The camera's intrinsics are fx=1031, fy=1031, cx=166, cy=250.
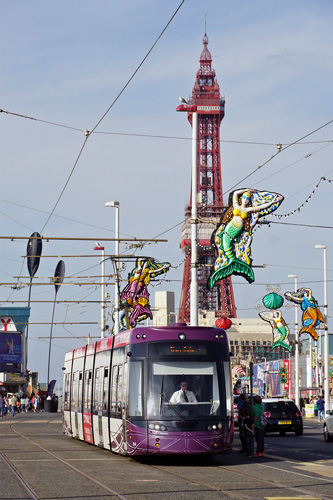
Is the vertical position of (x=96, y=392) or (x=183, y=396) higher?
(x=96, y=392)

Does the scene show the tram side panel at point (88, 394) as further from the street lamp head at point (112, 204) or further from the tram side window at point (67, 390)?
the street lamp head at point (112, 204)

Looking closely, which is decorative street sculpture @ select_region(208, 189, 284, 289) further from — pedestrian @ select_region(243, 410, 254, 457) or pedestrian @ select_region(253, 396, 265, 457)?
pedestrian @ select_region(243, 410, 254, 457)

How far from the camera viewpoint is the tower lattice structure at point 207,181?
111m

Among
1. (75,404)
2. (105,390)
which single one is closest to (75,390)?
(75,404)

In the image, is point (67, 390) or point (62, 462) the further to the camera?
point (67, 390)

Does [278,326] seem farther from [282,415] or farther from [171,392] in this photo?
[171,392]

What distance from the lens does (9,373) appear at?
108 meters

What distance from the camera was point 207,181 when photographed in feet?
403

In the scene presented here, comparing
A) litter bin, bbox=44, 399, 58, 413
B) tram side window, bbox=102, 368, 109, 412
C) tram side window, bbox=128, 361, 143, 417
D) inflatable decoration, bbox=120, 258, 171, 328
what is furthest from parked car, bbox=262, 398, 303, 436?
litter bin, bbox=44, 399, 58, 413

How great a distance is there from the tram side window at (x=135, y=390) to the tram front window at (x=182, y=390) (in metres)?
0.20

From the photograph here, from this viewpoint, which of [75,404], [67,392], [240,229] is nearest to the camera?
[240,229]

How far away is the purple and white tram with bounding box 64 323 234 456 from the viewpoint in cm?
1986

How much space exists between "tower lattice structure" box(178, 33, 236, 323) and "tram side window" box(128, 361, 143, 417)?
86.7 m

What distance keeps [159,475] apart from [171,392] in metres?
2.59
